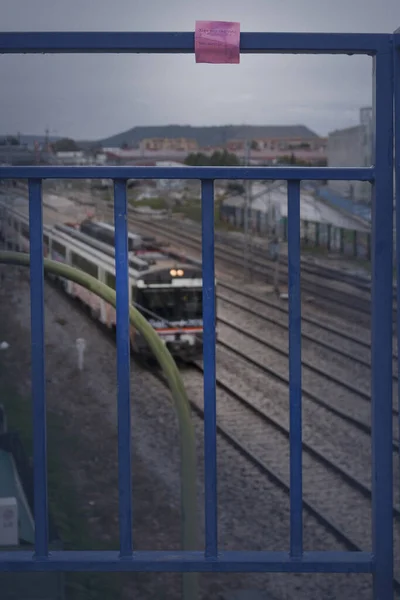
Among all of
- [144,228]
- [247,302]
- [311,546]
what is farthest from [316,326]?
[311,546]

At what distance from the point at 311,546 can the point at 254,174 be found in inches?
195

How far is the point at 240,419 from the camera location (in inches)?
327

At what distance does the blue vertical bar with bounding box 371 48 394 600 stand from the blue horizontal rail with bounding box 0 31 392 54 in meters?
0.05

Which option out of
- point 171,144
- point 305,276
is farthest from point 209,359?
point 305,276

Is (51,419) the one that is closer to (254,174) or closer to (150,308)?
(150,308)

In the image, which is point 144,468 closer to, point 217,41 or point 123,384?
point 123,384

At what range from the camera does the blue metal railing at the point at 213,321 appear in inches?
49.7

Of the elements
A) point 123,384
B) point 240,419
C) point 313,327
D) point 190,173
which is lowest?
point 240,419

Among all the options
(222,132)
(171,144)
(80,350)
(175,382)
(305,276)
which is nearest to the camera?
(175,382)

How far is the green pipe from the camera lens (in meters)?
1.78

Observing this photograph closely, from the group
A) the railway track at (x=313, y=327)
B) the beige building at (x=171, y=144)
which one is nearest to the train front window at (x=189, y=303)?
the railway track at (x=313, y=327)

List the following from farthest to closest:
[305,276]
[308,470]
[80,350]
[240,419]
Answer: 1. [240,419]
2. [305,276]
3. [80,350]
4. [308,470]

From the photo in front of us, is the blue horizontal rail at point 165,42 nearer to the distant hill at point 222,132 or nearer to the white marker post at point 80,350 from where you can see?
the distant hill at point 222,132

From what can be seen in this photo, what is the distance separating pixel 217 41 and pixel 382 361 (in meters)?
0.49
